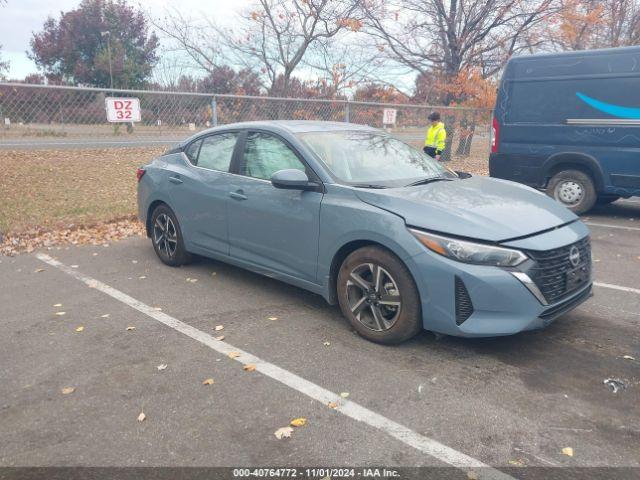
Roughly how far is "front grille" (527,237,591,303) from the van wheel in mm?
5417

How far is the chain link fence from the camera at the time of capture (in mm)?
9469

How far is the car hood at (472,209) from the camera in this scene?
11.7 ft

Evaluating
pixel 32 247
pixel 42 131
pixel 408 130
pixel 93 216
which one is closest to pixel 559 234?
pixel 32 247

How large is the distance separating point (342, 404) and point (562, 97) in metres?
7.24

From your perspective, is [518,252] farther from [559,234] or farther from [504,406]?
[504,406]

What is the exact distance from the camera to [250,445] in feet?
9.01

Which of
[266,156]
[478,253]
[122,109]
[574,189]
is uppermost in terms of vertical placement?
[122,109]

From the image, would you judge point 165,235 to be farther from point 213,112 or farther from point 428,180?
point 213,112

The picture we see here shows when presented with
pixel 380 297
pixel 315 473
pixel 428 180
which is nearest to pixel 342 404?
pixel 315 473

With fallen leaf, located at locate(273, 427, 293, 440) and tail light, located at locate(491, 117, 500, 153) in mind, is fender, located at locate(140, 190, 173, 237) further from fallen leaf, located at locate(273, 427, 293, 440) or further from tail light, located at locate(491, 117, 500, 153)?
tail light, located at locate(491, 117, 500, 153)

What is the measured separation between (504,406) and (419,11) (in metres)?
17.5

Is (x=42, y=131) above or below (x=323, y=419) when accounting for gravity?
above

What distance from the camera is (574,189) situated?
873 centimetres

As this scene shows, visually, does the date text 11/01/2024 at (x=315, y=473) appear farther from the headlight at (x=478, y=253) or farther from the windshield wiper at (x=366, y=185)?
the windshield wiper at (x=366, y=185)
